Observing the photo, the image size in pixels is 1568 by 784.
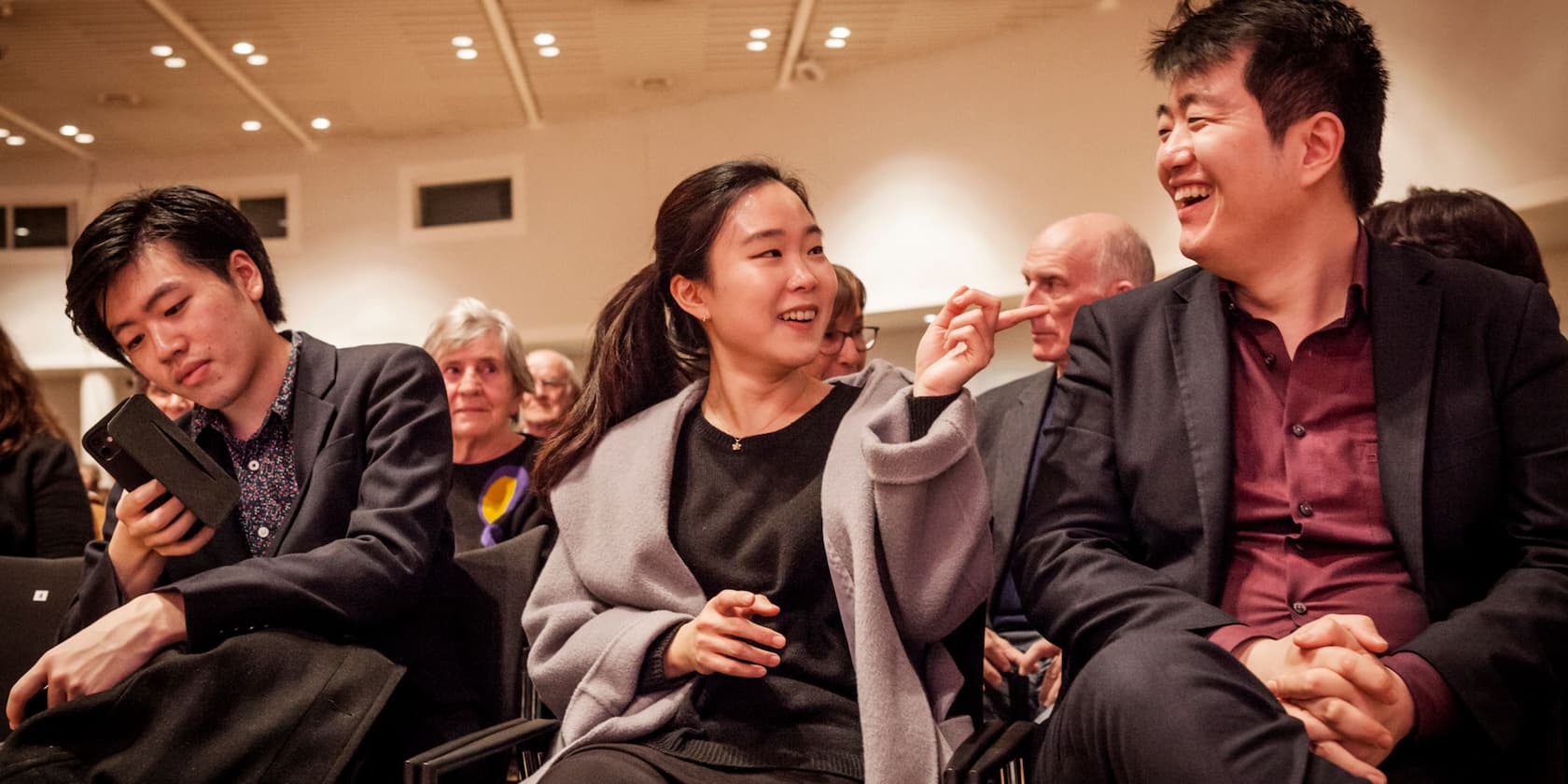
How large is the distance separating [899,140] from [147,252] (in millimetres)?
7377

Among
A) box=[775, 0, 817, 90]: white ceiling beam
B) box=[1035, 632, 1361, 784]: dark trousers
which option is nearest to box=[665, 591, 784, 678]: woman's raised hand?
box=[1035, 632, 1361, 784]: dark trousers

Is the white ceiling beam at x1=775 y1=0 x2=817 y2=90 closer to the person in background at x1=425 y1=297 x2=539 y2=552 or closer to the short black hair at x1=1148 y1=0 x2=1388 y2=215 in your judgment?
the person in background at x1=425 y1=297 x2=539 y2=552

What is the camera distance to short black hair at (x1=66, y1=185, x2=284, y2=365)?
227 centimetres

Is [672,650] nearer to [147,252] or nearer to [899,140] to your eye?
[147,252]

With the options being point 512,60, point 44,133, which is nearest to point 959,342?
point 512,60

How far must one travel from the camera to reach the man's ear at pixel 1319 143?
74.3 inches

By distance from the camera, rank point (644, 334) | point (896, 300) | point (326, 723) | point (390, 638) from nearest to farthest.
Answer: point (326, 723), point (390, 638), point (644, 334), point (896, 300)

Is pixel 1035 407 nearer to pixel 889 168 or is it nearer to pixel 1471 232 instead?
pixel 1471 232

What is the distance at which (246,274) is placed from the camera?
96.3 inches

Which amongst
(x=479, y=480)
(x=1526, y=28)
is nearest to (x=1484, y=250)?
(x=479, y=480)

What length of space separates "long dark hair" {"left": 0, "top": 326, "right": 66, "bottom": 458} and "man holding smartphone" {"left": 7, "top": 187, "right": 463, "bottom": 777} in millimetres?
1147

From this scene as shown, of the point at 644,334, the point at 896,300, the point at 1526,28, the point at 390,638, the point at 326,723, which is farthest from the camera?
the point at 896,300

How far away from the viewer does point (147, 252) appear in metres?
2.29

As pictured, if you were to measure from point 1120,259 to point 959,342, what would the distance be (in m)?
1.95
